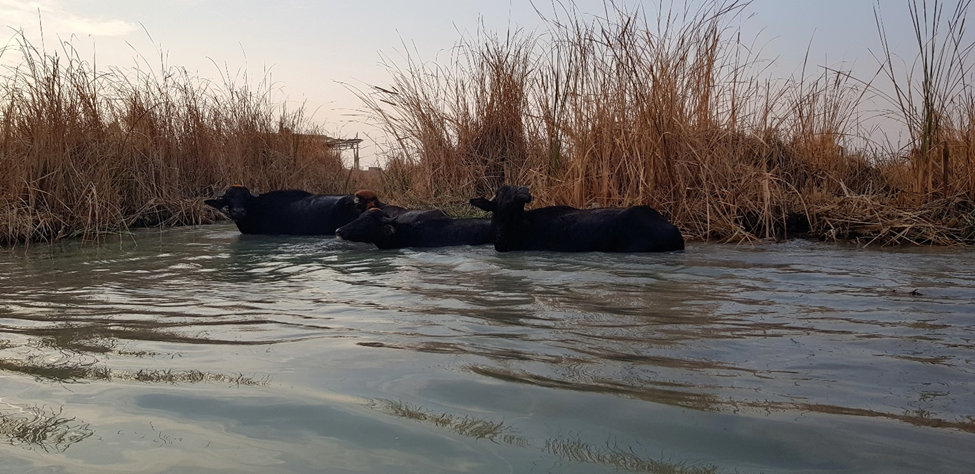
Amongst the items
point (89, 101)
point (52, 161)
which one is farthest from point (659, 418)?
point (89, 101)

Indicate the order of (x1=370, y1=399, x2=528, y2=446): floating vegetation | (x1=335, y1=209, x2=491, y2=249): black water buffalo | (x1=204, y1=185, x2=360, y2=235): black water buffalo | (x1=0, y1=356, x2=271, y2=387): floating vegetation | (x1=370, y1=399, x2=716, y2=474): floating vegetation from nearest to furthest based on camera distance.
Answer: (x1=370, y1=399, x2=716, y2=474): floating vegetation, (x1=370, y1=399, x2=528, y2=446): floating vegetation, (x1=0, y1=356, x2=271, y2=387): floating vegetation, (x1=335, y1=209, x2=491, y2=249): black water buffalo, (x1=204, y1=185, x2=360, y2=235): black water buffalo

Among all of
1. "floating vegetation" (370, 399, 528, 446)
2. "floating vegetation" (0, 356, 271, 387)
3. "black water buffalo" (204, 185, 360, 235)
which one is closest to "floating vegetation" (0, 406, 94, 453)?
"floating vegetation" (0, 356, 271, 387)

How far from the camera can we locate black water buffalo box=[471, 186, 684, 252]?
561 centimetres

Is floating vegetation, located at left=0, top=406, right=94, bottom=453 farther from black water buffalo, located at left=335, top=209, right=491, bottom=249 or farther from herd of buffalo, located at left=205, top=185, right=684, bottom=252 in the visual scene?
black water buffalo, located at left=335, top=209, right=491, bottom=249

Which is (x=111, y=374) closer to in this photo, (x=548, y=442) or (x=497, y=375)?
(x=497, y=375)

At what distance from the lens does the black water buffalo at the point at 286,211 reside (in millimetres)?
7785

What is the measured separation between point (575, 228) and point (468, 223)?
119 centimetres

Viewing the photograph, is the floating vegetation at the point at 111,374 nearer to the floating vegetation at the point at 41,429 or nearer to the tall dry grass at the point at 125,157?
the floating vegetation at the point at 41,429

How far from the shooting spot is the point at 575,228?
19.3 ft

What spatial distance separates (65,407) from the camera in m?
1.79

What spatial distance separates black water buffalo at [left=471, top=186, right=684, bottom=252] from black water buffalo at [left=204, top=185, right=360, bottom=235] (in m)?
2.25

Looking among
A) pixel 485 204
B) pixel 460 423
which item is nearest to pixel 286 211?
pixel 485 204

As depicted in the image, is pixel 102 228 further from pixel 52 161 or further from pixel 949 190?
pixel 949 190

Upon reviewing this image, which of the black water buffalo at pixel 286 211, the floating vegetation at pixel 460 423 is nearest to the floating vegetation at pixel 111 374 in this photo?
the floating vegetation at pixel 460 423
